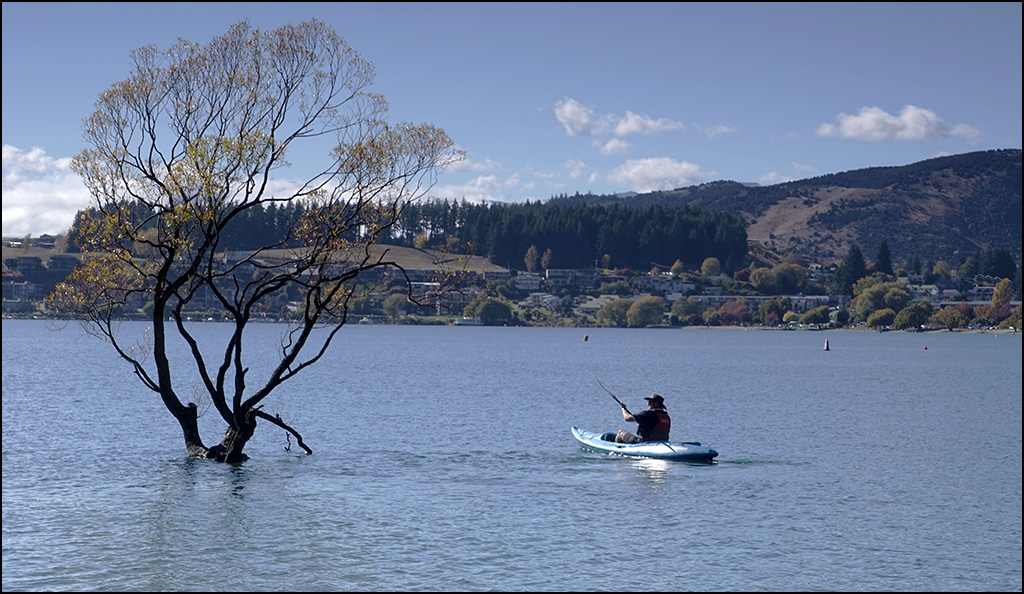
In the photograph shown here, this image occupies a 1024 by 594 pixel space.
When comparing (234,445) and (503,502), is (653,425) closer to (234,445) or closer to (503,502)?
(503,502)

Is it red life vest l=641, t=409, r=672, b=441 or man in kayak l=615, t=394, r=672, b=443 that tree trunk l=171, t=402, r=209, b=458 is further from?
red life vest l=641, t=409, r=672, b=441

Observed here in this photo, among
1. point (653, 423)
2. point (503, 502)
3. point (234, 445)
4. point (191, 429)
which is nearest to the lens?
point (503, 502)

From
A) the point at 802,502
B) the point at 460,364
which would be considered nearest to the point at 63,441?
the point at 802,502

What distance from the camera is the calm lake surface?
2234 centimetres

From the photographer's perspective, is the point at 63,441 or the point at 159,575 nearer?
the point at 159,575

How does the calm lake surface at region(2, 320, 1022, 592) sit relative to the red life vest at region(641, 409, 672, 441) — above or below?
below

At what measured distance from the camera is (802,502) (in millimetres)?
30625

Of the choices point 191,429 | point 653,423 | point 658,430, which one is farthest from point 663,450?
point 191,429

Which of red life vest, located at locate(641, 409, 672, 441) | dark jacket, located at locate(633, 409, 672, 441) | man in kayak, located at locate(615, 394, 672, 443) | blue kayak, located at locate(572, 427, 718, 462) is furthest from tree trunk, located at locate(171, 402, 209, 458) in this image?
red life vest, located at locate(641, 409, 672, 441)

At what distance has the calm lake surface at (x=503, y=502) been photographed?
73.3 feet

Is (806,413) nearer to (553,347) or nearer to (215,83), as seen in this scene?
(215,83)

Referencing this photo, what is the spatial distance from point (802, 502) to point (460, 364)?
84.9 meters

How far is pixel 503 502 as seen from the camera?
29.7 metres

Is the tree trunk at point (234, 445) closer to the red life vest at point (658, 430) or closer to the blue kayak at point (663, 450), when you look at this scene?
the blue kayak at point (663, 450)
